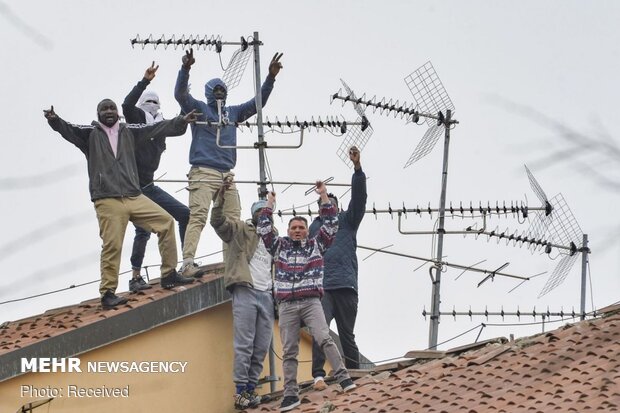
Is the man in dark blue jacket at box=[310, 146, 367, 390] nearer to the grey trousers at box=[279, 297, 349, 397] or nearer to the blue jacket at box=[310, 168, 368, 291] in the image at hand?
the blue jacket at box=[310, 168, 368, 291]

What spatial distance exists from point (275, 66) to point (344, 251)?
7.35ft

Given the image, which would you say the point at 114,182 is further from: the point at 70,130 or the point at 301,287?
the point at 301,287

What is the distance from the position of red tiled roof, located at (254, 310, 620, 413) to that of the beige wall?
82cm

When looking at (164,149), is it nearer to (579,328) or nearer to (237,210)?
(237,210)

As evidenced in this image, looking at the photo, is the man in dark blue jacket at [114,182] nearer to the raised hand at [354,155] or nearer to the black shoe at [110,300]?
the black shoe at [110,300]

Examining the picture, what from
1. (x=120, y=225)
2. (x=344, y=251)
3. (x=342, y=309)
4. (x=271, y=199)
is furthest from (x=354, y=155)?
(x=120, y=225)

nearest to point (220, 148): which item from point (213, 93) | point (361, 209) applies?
point (213, 93)

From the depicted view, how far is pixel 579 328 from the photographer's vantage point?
1530cm

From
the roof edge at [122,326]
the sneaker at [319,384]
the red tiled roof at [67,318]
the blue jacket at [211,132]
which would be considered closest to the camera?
the roof edge at [122,326]

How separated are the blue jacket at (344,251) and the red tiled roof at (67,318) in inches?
43.8

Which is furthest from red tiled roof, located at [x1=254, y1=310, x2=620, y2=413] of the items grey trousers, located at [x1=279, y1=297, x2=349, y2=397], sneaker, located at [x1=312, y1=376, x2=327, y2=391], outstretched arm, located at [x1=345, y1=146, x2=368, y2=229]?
outstretched arm, located at [x1=345, y1=146, x2=368, y2=229]

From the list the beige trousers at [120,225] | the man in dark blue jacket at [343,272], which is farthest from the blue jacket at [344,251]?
the beige trousers at [120,225]

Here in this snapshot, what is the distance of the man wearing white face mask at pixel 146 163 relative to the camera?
17719 mm

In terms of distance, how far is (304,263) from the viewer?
1542cm
